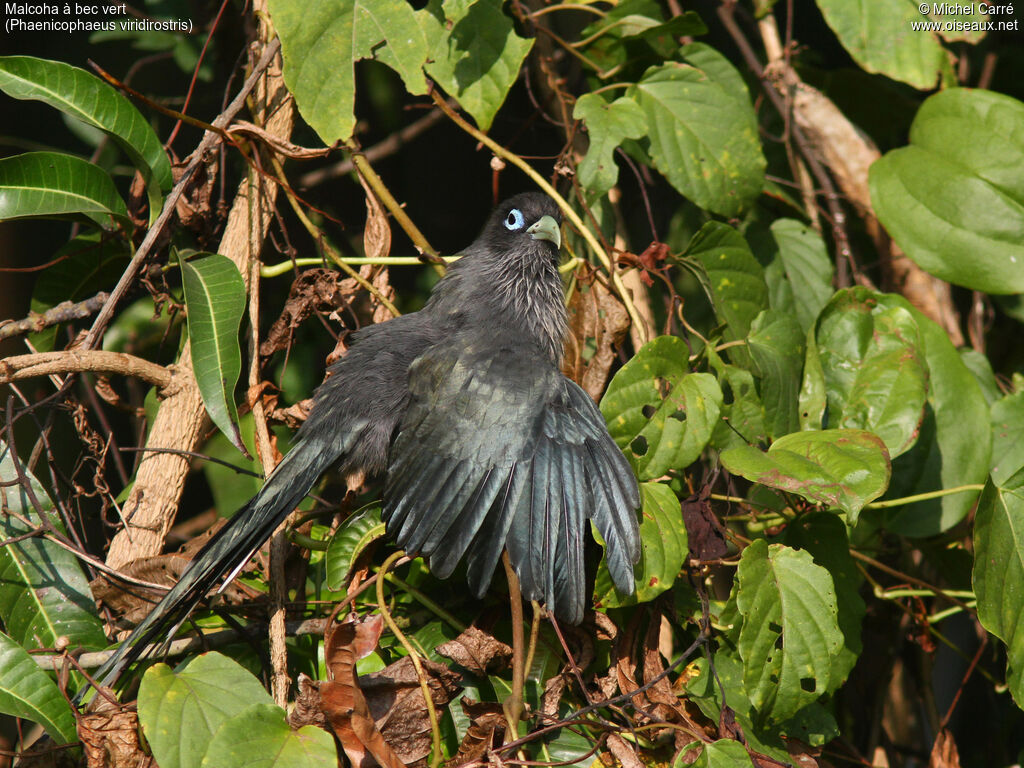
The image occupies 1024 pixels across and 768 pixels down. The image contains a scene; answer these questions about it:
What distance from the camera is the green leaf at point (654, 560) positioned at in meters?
1.68

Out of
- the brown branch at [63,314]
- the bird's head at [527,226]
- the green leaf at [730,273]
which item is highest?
the brown branch at [63,314]

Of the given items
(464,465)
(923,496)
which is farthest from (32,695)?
(923,496)

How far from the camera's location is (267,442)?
2156 millimetres

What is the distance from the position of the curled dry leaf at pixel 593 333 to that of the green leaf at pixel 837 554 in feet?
1.92

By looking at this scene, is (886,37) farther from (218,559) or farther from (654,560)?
(218,559)

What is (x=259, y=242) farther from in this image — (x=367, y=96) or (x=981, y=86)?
(x=981, y=86)

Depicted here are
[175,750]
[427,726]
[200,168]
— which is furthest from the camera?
[200,168]

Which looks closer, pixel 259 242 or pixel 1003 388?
pixel 259 242

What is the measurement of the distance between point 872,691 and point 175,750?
2.31m

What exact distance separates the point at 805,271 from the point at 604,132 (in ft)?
2.83

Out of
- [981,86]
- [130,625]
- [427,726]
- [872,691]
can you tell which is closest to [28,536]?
[130,625]

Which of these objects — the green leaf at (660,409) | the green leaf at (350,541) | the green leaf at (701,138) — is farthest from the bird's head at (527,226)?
the green leaf at (350,541)

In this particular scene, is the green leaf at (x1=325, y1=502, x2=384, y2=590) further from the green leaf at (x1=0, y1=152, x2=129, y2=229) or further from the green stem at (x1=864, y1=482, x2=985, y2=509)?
the green stem at (x1=864, y1=482, x2=985, y2=509)

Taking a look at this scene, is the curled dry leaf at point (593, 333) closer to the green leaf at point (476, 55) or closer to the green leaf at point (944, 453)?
the green leaf at point (476, 55)
